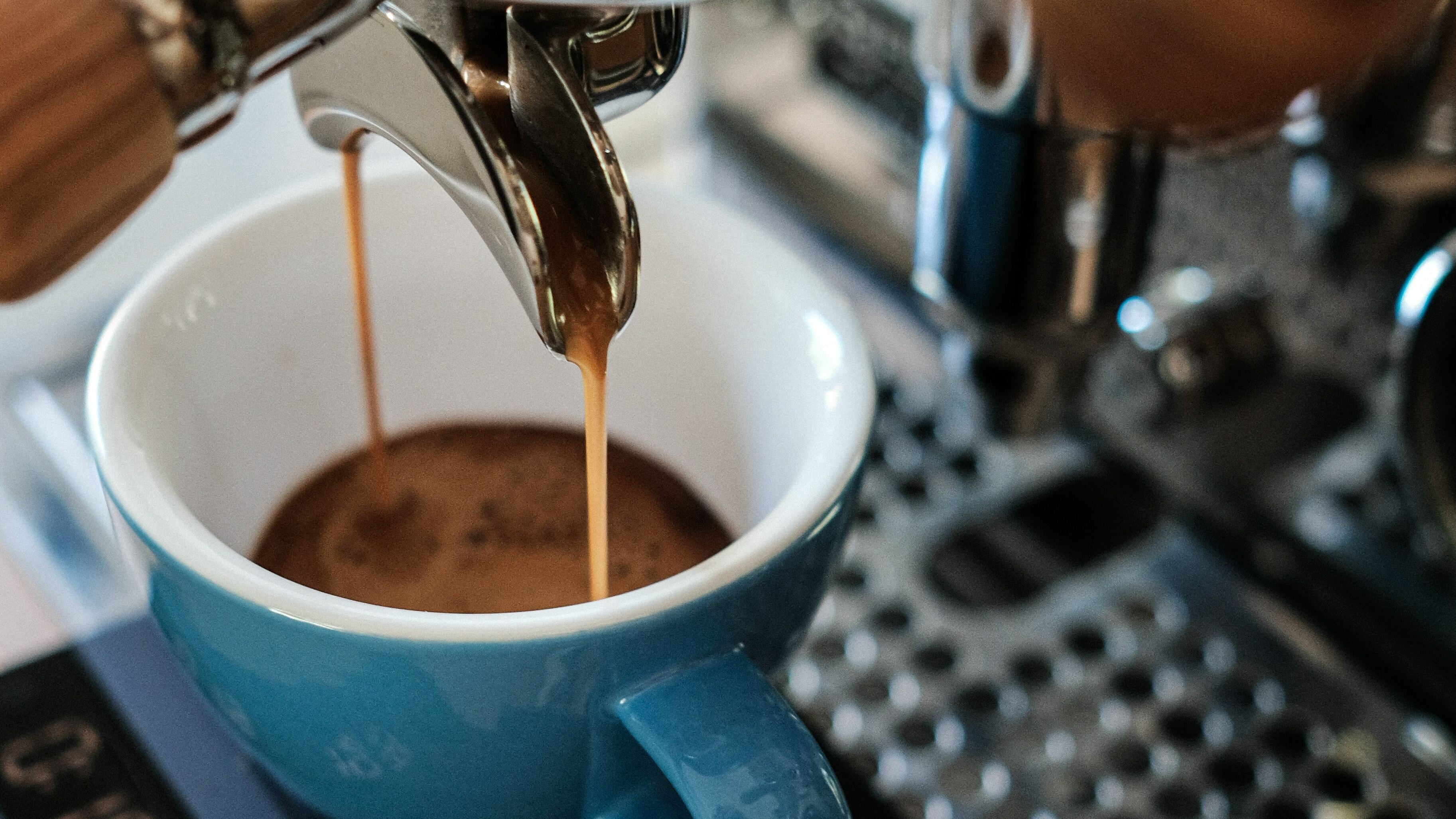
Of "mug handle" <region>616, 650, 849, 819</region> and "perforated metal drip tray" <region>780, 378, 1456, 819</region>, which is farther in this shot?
"perforated metal drip tray" <region>780, 378, 1456, 819</region>

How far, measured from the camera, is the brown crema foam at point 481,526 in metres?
0.35

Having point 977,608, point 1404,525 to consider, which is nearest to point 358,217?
point 977,608

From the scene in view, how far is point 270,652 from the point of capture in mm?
257

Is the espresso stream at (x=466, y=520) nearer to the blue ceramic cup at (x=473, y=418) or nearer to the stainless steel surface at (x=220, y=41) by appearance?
the blue ceramic cup at (x=473, y=418)

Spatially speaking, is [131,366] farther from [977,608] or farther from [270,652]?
[977,608]

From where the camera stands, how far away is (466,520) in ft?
1.23

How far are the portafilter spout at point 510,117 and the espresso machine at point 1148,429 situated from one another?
4.2 inches

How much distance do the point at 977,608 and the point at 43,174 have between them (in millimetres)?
302

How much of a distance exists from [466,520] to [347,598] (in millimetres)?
82

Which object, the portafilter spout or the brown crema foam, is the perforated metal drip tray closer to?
the brown crema foam

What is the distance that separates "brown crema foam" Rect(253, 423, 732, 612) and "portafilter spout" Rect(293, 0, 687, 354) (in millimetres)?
134

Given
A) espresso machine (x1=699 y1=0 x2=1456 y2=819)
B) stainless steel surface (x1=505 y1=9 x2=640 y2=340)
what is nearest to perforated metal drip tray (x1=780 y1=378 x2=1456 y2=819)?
espresso machine (x1=699 y1=0 x2=1456 y2=819)

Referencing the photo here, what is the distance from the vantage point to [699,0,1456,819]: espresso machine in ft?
1.04

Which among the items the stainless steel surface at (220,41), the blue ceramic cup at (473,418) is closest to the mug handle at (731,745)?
the blue ceramic cup at (473,418)
